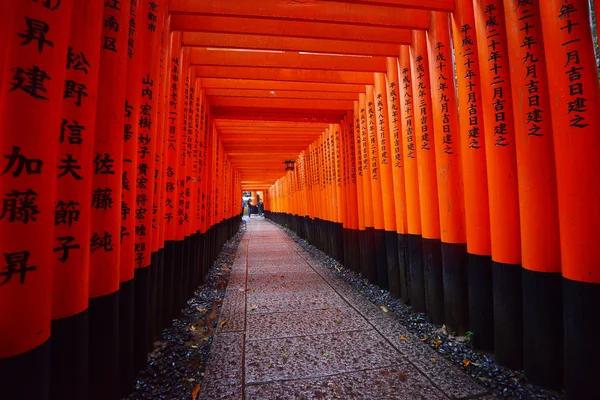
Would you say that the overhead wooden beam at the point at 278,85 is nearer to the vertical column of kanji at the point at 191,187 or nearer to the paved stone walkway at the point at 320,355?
the vertical column of kanji at the point at 191,187

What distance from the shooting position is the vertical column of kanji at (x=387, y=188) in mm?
4891

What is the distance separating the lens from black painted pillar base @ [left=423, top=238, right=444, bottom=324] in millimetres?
3672

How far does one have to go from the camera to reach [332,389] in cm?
241

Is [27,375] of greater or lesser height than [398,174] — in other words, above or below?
below

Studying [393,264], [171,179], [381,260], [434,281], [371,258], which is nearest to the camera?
[434,281]

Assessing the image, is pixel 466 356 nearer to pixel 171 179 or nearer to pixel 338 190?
pixel 171 179

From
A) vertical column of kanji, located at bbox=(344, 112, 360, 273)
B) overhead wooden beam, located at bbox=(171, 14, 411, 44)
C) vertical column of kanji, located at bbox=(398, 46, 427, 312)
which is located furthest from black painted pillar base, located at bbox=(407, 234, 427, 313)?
overhead wooden beam, located at bbox=(171, 14, 411, 44)

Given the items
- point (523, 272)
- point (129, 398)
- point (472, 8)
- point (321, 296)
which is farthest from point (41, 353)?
point (472, 8)

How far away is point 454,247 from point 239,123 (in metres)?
7.21

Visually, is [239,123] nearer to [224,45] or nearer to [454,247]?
[224,45]

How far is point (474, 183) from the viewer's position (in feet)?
10.0

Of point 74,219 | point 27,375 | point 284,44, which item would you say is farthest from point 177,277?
point 284,44

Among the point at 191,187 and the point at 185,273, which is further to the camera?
the point at 191,187

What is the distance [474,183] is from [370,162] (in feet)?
8.70
